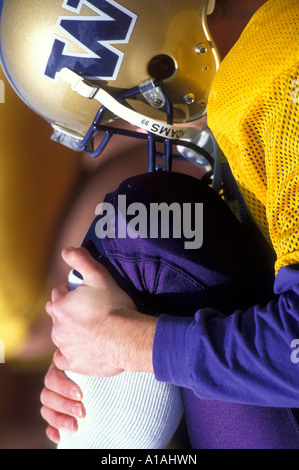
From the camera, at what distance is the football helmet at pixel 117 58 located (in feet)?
2.77

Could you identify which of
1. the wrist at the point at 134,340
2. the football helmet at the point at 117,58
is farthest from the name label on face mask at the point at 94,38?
the wrist at the point at 134,340

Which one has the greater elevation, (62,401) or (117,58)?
(117,58)

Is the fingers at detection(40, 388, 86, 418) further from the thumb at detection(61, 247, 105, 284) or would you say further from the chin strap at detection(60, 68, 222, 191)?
the chin strap at detection(60, 68, 222, 191)

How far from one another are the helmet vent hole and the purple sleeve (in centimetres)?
54

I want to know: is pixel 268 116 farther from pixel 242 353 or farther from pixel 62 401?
pixel 62 401

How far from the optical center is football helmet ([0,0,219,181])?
0.84 metres

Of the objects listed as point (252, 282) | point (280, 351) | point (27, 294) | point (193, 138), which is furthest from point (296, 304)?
point (27, 294)

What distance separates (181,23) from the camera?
854 mm

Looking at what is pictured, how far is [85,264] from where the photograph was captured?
731 mm

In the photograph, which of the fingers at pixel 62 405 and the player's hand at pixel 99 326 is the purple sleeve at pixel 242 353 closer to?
the player's hand at pixel 99 326

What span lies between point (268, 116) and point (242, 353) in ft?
1.02

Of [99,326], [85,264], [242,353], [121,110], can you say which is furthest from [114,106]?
[242,353]

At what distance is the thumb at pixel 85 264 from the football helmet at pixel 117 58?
29 centimetres
